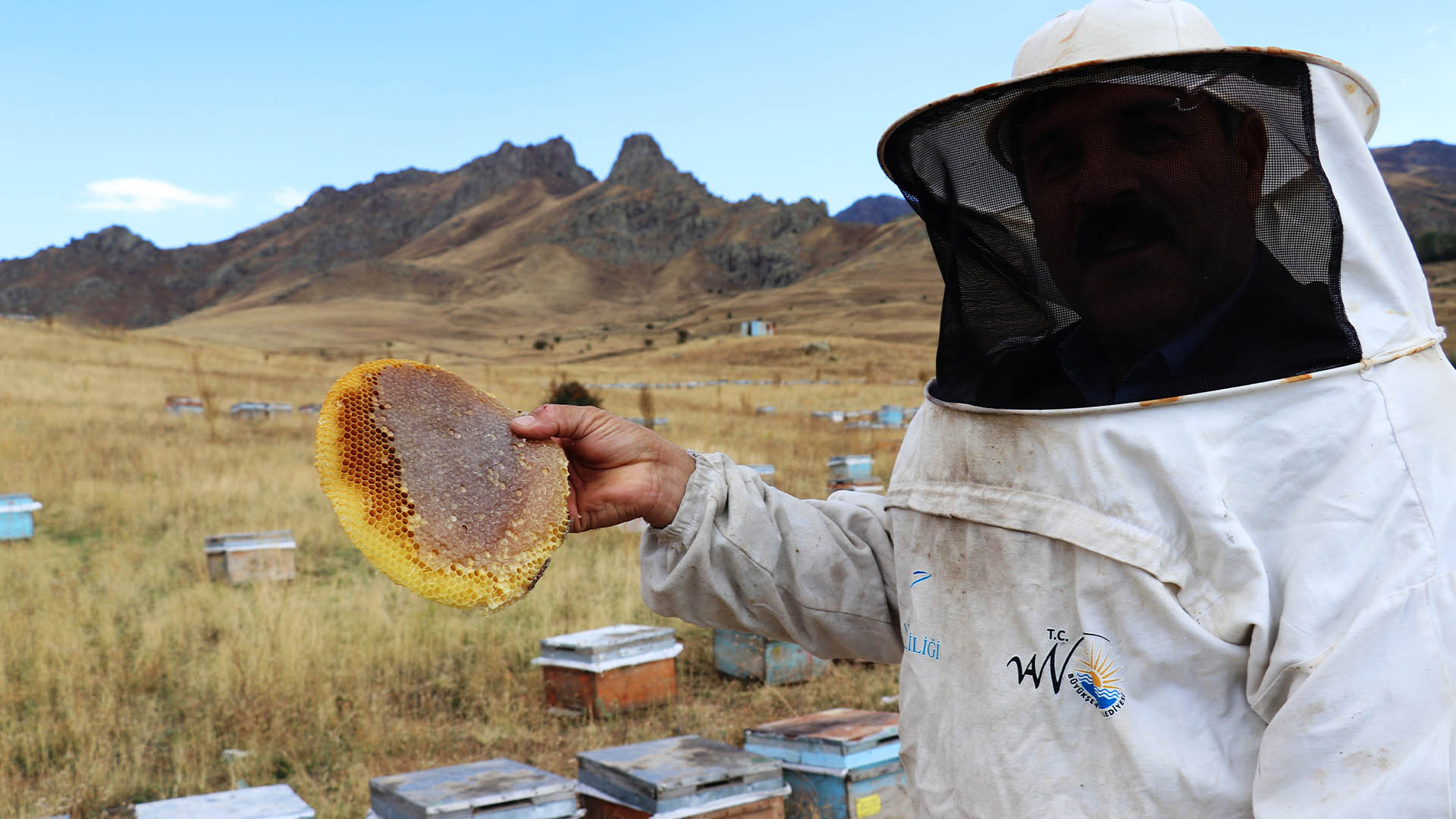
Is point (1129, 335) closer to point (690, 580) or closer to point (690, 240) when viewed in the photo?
point (690, 580)

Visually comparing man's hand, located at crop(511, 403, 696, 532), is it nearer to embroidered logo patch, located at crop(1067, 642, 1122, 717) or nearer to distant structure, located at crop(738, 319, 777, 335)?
embroidered logo patch, located at crop(1067, 642, 1122, 717)

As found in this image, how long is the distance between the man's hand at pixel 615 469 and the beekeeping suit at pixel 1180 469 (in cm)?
59

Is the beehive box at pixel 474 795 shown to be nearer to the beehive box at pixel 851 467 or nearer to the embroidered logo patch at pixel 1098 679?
the embroidered logo patch at pixel 1098 679

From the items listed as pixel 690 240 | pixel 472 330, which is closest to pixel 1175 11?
pixel 472 330

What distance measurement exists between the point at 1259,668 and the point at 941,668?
58cm

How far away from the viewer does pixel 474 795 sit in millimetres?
3363

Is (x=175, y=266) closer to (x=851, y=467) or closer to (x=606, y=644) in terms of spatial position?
(x=851, y=467)

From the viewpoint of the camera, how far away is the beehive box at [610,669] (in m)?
5.80

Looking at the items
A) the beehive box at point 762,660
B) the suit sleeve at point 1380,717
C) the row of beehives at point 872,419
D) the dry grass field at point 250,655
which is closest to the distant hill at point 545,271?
Answer: the row of beehives at point 872,419

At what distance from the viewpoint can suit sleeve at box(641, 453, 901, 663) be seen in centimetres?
221

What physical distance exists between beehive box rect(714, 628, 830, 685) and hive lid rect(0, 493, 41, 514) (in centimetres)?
691

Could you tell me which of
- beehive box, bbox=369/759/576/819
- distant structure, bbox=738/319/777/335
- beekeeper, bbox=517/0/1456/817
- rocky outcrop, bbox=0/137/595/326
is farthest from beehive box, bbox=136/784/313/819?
rocky outcrop, bbox=0/137/595/326

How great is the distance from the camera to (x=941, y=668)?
1.86 metres

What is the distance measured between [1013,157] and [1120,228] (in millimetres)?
315
